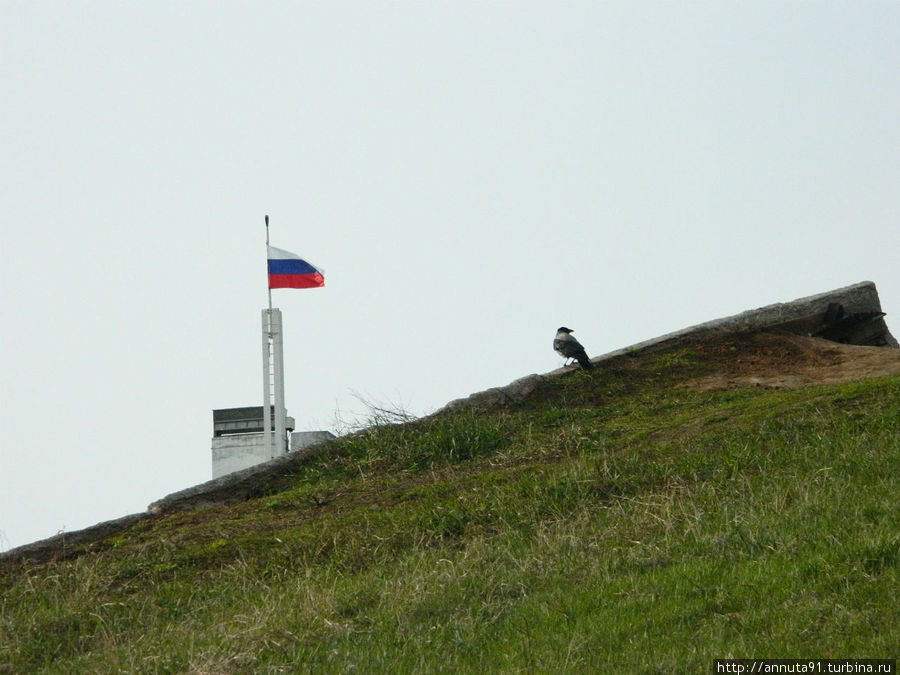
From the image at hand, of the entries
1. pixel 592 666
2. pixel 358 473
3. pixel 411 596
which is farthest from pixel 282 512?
pixel 592 666

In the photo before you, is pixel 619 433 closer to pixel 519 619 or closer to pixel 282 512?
pixel 282 512

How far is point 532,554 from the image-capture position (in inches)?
298

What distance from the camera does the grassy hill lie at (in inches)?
231

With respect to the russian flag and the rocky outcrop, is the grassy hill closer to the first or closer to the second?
the rocky outcrop

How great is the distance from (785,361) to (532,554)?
735 cm

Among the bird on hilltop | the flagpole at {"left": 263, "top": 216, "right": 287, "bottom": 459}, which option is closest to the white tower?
the flagpole at {"left": 263, "top": 216, "right": 287, "bottom": 459}

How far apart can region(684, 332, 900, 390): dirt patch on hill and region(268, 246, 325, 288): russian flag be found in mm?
7891

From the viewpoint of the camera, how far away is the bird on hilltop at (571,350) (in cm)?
1402

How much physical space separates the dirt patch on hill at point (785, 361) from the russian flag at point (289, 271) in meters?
7.89

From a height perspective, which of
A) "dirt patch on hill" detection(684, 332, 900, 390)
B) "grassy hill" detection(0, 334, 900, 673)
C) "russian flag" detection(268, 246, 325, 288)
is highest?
"russian flag" detection(268, 246, 325, 288)

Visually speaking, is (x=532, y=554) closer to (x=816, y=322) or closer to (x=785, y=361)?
(x=785, y=361)

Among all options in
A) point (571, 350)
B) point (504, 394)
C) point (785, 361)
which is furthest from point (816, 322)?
point (504, 394)

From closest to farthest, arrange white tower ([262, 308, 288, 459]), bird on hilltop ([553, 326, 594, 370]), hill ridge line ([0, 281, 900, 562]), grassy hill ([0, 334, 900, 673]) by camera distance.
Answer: grassy hill ([0, 334, 900, 673])
hill ridge line ([0, 281, 900, 562])
bird on hilltop ([553, 326, 594, 370])
white tower ([262, 308, 288, 459])

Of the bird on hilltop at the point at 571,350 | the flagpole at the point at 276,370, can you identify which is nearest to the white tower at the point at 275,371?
the flagpole at the point at 276,370
